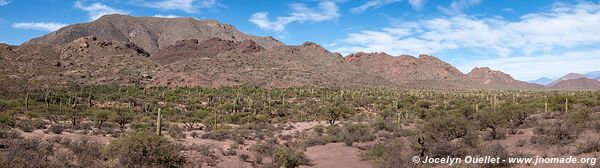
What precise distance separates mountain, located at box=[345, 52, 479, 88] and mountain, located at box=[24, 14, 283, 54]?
1590 inches

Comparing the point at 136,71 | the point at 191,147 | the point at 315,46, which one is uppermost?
the point at 315,46

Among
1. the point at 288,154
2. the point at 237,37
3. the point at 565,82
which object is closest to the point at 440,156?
the point at 288,154

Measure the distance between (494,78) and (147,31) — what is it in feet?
366

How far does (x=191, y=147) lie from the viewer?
56.7 ft

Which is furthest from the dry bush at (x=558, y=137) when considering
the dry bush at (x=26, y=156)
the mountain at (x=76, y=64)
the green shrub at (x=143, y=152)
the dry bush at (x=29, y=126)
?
the mountain at (x=76, y=64)

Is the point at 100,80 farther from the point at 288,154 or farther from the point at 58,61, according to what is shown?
the point at 288,154

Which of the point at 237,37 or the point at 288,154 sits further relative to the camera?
the point at 237,37

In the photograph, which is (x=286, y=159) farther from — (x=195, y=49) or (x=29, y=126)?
(x=195, y=49)

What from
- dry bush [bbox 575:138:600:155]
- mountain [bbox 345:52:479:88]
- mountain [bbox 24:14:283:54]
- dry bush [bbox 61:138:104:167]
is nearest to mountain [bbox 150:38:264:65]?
mountain [bbox 24:14:283:54]

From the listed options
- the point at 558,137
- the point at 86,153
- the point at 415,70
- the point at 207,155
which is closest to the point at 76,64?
the point at 207,155

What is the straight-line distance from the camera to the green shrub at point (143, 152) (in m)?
12.2

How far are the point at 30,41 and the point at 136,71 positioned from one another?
68.9 metres

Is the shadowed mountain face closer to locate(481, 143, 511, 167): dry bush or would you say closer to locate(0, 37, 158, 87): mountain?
locate(0, 37, 158, 87): mountain

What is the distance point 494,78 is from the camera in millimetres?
141750
